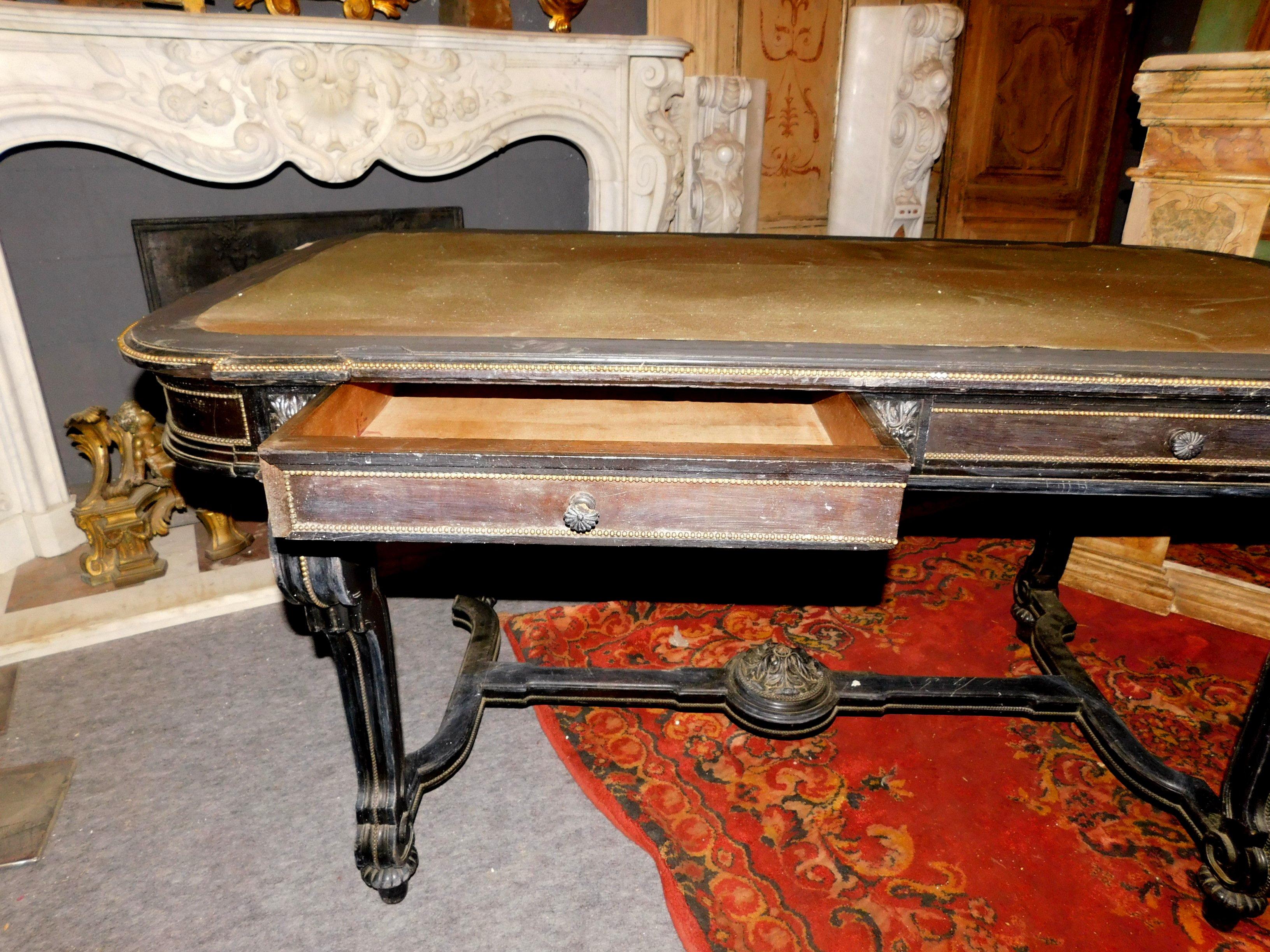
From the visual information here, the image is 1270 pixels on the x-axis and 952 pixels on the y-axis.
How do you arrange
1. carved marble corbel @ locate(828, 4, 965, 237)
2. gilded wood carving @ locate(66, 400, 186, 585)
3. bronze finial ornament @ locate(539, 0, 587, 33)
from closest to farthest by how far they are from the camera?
gilded wood carving @ locate(66, 400, 186, 585), bronze finial ornament @ locate(539, 0, 587, 33), carved marble corbel @ locate(828, 4, 965, 237)

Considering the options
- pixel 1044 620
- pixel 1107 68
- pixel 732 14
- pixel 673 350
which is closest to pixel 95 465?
pixel 673 350

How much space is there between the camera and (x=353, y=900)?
164 cm

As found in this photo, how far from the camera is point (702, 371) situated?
1.14m

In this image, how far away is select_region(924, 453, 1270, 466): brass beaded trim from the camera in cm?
125

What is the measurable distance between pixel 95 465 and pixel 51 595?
1.45ft

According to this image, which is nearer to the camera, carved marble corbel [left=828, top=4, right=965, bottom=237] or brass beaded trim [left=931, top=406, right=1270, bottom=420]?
brass beaded trim [left=931, top=406, right=1270, bottom=420]

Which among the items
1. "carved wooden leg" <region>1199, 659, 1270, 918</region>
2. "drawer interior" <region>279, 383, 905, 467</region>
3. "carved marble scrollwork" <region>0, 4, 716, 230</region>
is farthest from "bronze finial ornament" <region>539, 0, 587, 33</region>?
"carved wooden leg" <region>1199, 659, 1270, 918</region>

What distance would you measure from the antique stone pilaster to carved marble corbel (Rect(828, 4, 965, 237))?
5.31ft

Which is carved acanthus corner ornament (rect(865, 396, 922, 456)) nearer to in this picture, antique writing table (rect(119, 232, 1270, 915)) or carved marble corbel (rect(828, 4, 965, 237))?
antique writing table (rect(119, 232, 1270, 915))

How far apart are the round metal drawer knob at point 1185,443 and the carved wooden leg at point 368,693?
4.19 feet

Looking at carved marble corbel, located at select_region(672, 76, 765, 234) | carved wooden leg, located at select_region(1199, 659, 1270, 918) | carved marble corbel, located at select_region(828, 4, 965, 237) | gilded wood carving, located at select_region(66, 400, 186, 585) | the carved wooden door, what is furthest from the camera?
the carved wooden door

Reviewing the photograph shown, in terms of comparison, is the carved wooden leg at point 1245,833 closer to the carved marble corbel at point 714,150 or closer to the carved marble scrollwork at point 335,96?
the carved marble scrollwork at point 335,96

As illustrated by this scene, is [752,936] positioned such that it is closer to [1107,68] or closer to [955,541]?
[955,541]

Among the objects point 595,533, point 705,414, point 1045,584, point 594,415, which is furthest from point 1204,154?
point 595,533
